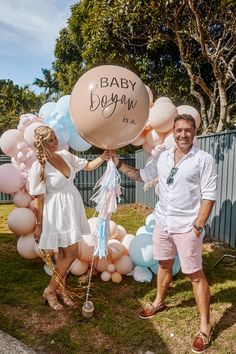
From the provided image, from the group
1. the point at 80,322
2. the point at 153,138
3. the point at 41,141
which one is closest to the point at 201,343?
the point at 80,322

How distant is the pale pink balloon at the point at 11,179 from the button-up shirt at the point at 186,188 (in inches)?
74.0

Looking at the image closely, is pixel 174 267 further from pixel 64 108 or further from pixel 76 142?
pixel 64 108

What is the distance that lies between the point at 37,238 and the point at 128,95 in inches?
59.9

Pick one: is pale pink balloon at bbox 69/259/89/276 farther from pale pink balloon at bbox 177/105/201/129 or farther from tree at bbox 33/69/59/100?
tree at bbox 33/69/59/100

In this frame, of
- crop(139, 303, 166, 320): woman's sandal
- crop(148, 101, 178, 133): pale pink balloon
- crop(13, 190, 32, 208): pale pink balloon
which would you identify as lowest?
crop(139, 303, 166, 320): woman's sandal

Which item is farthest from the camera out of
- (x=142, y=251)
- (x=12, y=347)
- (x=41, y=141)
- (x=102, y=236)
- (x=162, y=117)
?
(x=142, y=251)

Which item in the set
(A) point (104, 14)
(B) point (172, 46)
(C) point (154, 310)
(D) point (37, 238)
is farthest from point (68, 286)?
(B) point (172, 46)

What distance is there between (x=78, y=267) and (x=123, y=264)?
0.51 m

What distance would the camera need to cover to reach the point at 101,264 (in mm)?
3623

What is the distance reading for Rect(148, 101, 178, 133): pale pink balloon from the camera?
3.15 metres

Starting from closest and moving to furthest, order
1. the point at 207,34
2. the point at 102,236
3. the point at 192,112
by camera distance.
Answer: the point at 102,236 < the point at 192,112 < the point at 207,34

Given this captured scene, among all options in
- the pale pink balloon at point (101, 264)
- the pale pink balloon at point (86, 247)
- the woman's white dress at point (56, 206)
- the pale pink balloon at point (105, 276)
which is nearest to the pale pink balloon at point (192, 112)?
the woman's white dress at point (56, 206)

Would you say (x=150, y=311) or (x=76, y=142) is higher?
(x=76, y=142)

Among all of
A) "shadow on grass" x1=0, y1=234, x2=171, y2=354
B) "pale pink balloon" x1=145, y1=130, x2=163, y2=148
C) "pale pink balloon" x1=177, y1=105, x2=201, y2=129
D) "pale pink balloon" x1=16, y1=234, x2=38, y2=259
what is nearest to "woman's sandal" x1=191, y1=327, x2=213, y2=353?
"shadow on grass" x1=0, y1=234, x2=171, y2=354
